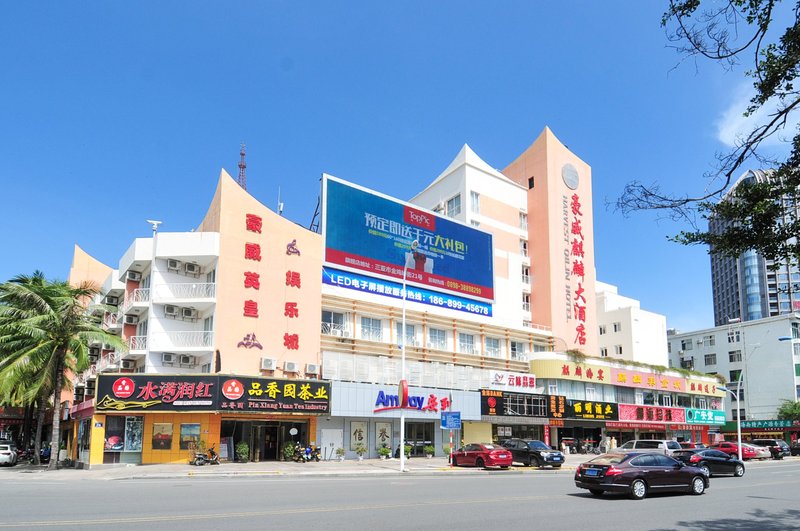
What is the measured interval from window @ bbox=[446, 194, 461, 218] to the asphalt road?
3880 cm

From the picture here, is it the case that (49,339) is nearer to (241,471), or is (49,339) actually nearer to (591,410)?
(241,471)

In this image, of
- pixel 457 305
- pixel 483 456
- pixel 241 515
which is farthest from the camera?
pixel 457 305

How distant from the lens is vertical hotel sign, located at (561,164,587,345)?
201 feet

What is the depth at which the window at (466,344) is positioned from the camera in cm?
5219

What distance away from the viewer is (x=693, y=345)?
97.6 m

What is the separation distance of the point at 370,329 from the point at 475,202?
1773 centimetres

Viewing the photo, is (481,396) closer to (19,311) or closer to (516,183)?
(516,183)

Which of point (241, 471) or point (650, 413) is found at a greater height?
point (650, 413)

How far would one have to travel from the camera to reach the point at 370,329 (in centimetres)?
4656

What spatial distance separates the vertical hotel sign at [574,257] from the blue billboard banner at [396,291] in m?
10.5

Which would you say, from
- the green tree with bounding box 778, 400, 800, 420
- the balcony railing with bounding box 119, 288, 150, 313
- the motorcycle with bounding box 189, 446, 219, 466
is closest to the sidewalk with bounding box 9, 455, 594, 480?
the motorcycle with bounding box 189, 446, 219, 466

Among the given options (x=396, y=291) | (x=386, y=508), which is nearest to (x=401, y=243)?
(x=396, y=291)

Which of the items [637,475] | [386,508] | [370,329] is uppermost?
[370,329]

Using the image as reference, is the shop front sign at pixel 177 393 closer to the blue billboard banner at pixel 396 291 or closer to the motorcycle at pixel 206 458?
the motorcycle at pixel 206 458
